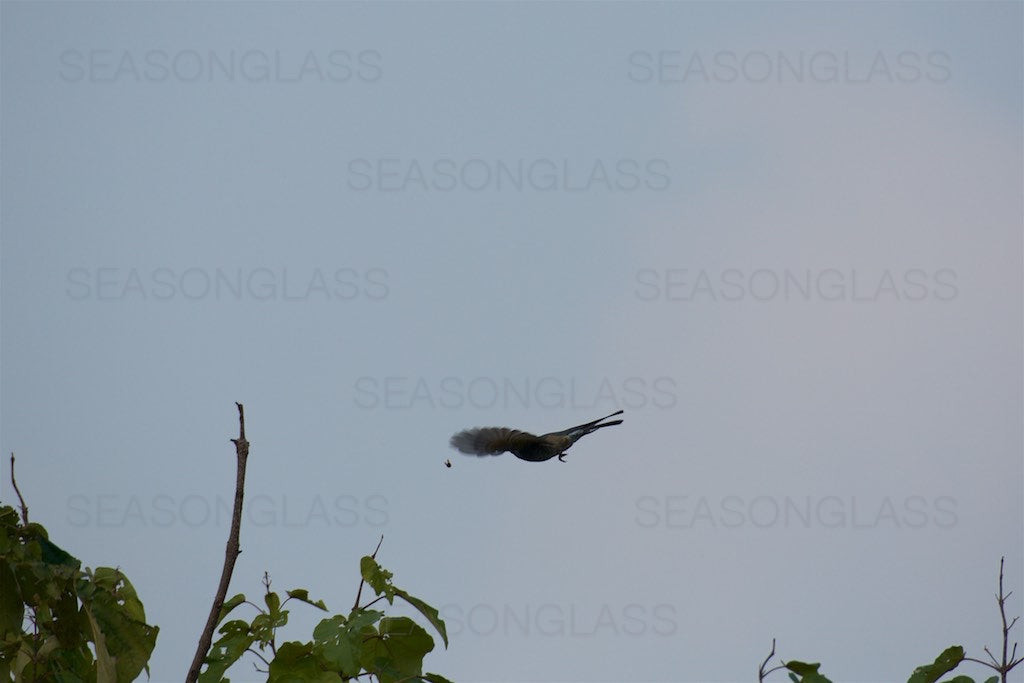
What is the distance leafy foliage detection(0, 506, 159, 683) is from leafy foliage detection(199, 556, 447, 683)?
422mm

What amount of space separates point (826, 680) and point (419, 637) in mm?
1712

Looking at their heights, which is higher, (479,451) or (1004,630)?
(479,451)

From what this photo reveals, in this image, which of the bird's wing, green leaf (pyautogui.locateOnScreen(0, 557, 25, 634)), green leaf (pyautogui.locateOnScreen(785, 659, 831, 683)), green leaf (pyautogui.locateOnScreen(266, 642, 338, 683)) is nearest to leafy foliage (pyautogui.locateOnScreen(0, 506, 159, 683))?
green leaf (pyautogui.locateOnScreen(0, 557, 25, 634))

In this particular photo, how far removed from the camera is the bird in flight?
5023 mm

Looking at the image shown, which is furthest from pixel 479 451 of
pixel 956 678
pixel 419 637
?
pixel 956 678

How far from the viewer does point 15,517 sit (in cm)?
404

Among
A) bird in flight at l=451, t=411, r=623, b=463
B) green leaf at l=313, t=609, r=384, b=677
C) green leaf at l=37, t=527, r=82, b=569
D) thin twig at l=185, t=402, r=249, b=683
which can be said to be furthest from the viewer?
bird in flight at l=451, t=411, r=623, b=463

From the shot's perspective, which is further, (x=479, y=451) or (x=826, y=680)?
(x=479, y=451)

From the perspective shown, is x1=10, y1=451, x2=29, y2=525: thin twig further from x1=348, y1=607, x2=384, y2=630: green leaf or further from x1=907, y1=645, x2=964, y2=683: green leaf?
x1=907, y1=645, x2=964, y2=683: green leaf

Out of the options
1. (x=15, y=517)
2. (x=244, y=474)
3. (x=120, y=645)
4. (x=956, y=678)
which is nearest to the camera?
(x=244, y=474)

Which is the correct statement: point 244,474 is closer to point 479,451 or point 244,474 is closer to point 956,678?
point 479,451

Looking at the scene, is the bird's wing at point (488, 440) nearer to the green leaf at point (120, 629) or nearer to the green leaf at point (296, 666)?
the green leaf at point (296, 666)

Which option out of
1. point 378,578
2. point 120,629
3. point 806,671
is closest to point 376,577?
point 378,578

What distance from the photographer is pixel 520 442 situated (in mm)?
5109
